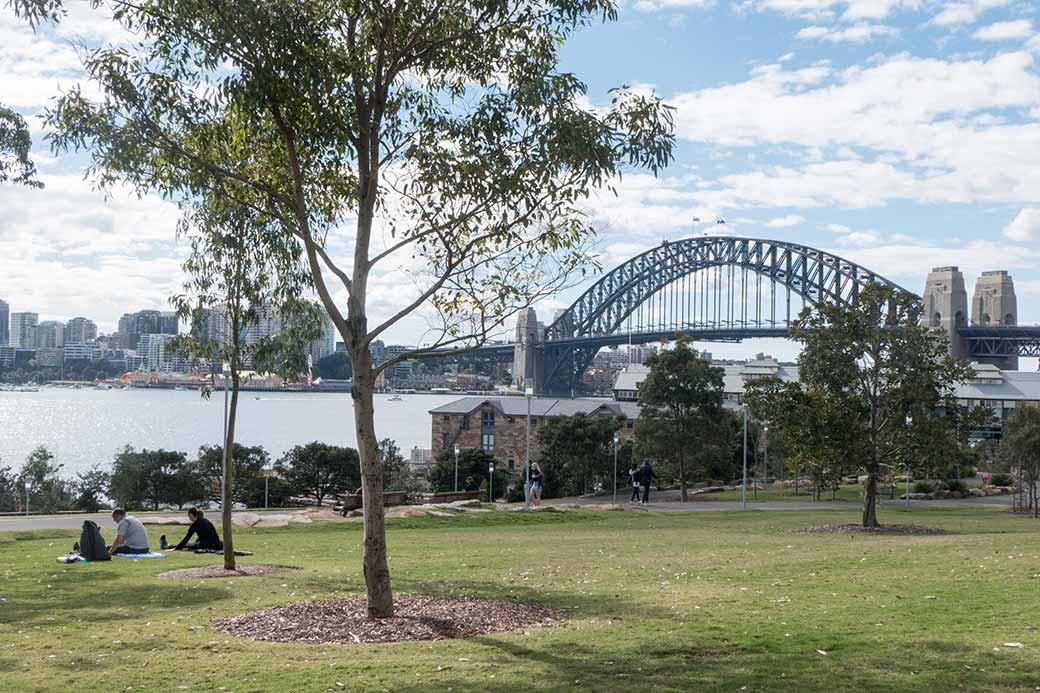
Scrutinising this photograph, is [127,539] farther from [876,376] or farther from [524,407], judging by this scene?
[524,407]

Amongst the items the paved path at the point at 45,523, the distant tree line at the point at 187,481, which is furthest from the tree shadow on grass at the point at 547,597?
the distant tree line at the point at 187,481

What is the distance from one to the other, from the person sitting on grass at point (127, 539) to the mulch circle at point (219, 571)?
8.32ft

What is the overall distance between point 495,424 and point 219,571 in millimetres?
70830

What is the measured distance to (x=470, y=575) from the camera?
15.6 m

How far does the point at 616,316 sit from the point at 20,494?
10083cm

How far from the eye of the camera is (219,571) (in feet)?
53.2

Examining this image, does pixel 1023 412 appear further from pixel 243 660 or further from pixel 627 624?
pixel 243 660

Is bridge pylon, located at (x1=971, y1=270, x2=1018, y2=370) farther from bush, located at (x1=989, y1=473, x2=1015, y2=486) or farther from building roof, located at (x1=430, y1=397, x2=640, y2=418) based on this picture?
bush, located at (x1=989, y1=473, x2=1015, y2=486)

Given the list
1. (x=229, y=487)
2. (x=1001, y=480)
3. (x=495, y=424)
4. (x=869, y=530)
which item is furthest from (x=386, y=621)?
(x=495, y=424)

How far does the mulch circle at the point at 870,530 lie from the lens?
26.3 meters

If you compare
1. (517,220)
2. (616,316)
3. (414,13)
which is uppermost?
(616,316)

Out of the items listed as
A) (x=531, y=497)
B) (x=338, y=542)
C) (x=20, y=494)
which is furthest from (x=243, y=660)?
(x=20, y=494)

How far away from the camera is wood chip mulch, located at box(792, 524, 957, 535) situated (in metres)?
26.3

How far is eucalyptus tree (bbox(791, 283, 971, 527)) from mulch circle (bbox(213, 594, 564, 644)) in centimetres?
1744
